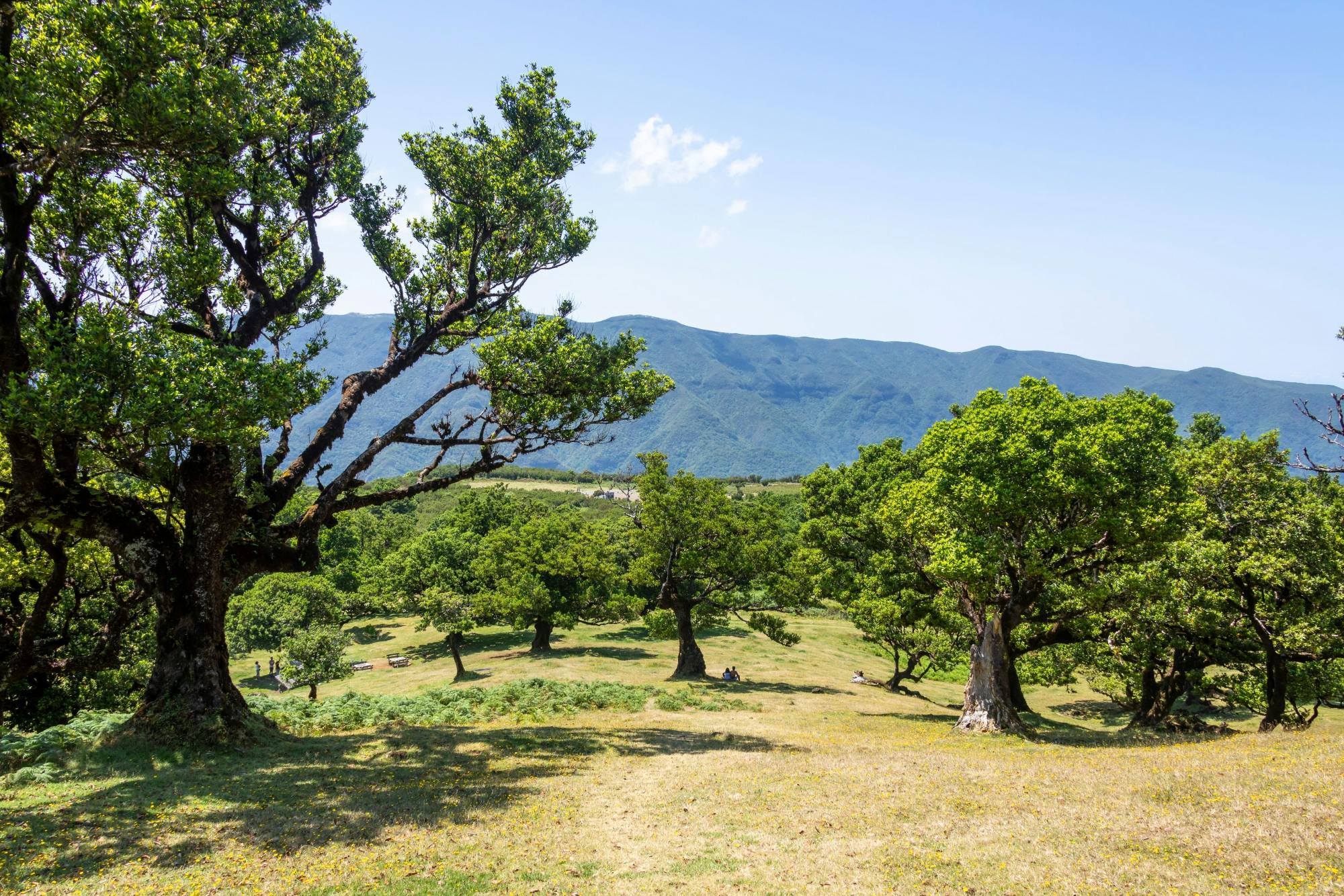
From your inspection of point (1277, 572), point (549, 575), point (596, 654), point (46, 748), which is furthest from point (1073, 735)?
point (549, 575)

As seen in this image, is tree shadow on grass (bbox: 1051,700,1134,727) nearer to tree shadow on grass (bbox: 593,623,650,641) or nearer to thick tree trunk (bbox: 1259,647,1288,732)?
thick tree trunk (bbox: 1259,647,1288,732)

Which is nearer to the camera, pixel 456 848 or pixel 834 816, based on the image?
pixel 456 848

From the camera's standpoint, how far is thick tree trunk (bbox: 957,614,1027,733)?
27.7 m

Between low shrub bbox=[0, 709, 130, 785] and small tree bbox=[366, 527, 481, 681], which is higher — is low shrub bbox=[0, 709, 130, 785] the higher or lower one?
the higher one

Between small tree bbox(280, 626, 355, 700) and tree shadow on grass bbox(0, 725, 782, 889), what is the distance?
1627 centimetres

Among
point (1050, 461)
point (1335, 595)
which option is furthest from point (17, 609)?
point (1335, 595)

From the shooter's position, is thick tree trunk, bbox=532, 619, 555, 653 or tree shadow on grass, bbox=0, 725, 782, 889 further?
thick tree trunk, bbox=532, 619, 555, 653

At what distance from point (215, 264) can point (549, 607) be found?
47058 millimetres

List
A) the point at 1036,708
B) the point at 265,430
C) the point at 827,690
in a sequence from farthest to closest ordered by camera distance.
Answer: the point at 1036,708 < the point at 827,690 < the point at 265,430

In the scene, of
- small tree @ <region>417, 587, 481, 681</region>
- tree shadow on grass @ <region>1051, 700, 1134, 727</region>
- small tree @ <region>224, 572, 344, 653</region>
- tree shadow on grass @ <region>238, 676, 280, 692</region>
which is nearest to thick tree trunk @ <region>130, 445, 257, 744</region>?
small tree @ <region>417, 587, 481, 681</region>

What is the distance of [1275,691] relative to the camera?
87.1 ft

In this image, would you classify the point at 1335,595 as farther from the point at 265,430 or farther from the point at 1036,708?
the point at 265,430

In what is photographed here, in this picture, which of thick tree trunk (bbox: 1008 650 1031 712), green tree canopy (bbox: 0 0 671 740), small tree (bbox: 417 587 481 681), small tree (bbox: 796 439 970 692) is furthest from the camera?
small tree (bbox: 417 587 481 681)

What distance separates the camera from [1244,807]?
12.4 meters
